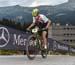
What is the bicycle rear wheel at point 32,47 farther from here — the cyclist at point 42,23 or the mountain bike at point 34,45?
the cyclist at point 42,23

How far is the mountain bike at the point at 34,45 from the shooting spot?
9.70m

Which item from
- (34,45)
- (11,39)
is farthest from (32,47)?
(11,39)

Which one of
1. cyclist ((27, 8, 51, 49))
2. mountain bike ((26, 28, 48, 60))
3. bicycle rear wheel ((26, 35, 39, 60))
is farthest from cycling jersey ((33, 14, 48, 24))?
bicycle rear wheel ((26, 35, 39, 60))

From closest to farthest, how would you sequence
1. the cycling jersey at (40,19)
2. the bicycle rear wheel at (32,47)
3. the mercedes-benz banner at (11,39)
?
1. the bicycle rear wheel at (32,47)
2. the cycling jersey at (40,19)
3. the mercedes-benz banner at (11,39)

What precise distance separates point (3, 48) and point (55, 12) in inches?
1037

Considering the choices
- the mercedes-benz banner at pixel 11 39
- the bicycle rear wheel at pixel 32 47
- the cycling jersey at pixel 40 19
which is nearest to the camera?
the bicycle rear wheel at pixel 32 47

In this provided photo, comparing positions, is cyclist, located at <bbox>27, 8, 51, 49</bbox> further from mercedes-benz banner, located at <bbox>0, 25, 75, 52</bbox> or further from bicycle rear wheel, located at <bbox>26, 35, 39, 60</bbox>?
mercedes-benz banner, located at <bbox>0, 25, 75, 52</bbox>

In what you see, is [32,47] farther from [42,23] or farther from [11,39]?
[11,39]

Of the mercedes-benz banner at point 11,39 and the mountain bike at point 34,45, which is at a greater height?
the mountain bike at point 34,45

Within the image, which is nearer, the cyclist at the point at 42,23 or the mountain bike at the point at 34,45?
the mountain bike at the point at 34,45

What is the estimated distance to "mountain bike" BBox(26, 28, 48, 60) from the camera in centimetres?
970

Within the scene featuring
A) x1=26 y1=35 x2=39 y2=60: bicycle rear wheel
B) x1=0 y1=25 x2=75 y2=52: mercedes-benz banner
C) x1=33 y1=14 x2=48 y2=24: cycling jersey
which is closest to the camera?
x1=26 y1=35 x2=39 y2=60: bicycle rear wheel

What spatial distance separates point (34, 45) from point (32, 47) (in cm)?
9

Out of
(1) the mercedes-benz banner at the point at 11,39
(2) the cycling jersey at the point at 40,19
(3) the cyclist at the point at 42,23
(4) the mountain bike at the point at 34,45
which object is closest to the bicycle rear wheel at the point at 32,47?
(4) the mountain bike at the point at 34,45
